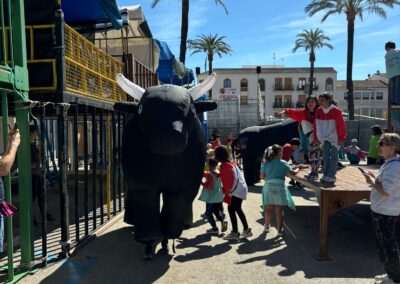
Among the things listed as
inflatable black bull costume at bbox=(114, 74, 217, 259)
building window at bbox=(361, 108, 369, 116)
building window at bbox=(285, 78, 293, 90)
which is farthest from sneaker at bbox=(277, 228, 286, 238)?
building window at bbox=(361, 108, 369, 116)

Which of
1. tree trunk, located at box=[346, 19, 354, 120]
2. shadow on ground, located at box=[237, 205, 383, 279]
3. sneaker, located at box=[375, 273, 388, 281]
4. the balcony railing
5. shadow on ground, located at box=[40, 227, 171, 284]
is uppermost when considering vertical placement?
tree trunk, located at box=[346, 19, 354, 120]

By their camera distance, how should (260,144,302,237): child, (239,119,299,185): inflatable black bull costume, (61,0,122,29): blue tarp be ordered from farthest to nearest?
Result: (239,119,299,185): inflatable black bull costume < (61,0,122,29): blue tarp < (260,144,302,237): child

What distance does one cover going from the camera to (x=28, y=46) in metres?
5.70

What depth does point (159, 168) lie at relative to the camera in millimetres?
5082

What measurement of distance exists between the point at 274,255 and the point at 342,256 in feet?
2.98

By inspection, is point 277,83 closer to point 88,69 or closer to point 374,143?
point 374,143

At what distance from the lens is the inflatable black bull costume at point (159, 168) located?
4.84 meters

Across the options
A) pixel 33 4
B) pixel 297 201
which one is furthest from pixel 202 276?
pixel 297 201

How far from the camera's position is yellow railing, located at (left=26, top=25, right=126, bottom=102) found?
18.3 ft

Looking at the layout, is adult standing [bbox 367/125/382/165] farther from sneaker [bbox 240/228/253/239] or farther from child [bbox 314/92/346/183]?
sneaker [bbox 240/228/253/239]

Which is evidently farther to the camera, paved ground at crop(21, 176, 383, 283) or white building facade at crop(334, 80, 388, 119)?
white building facade at crop(334, 80, 388, 119)

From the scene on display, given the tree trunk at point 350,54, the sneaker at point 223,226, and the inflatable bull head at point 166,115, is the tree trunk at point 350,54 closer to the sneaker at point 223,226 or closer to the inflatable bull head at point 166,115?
the sneaker at point 223,226

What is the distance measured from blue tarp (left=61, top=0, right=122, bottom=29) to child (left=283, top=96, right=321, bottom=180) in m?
3.92

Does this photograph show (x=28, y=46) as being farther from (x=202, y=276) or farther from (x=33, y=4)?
(x=202, y=276)
